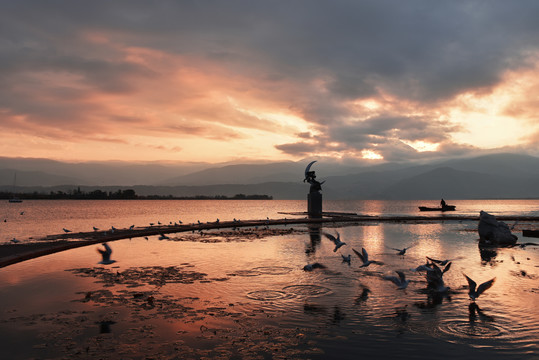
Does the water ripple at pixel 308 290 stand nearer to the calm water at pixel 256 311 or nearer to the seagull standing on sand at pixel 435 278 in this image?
the calm water at pixel 256 311

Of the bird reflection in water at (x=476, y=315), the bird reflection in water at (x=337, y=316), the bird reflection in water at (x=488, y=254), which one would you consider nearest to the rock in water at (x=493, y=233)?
the bird reflection in water at (x=488, y=254)

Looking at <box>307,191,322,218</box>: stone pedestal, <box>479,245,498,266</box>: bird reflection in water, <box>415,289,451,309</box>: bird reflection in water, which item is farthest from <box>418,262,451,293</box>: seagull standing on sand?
<box>307,191,322,218</box>: stone pedestal

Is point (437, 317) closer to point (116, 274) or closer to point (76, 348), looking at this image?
point (76, 348)

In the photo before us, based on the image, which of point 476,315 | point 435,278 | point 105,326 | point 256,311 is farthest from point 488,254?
point 105,326

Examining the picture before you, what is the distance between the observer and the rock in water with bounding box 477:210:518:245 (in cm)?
2906

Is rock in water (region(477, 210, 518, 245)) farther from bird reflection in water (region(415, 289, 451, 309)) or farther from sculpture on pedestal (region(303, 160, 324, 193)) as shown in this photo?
sculpture on pedestal (region(303, 160, 324, 193))

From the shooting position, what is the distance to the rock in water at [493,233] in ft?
95.3

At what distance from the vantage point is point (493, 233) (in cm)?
2942

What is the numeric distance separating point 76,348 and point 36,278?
9.16 m

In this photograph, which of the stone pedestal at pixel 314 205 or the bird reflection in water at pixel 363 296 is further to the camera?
the stone pedestal at pixel 314 205

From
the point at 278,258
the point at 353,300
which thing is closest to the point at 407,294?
the point at 353,300

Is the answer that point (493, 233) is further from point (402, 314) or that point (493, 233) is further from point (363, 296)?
point (402, 314)

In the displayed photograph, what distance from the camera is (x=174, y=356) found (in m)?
8.14

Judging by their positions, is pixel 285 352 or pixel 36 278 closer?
pixel 285 352
